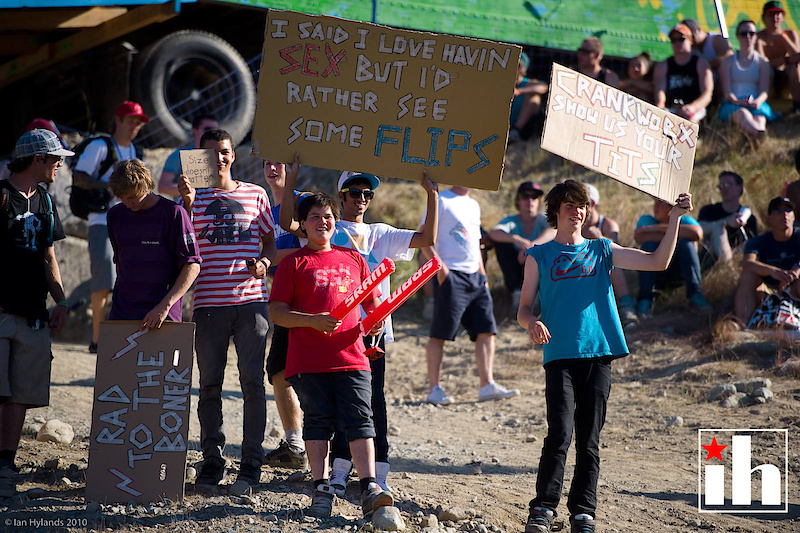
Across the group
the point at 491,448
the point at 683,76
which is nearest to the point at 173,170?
the point at 491,448

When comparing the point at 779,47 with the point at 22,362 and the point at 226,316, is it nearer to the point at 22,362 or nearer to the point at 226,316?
the point at 226,316

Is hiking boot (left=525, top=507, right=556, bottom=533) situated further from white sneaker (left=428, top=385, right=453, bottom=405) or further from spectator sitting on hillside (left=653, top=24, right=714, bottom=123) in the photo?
spectator sitting on hillside (left=653, top=24, right=714, bottom=123)

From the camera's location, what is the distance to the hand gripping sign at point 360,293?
166 inches

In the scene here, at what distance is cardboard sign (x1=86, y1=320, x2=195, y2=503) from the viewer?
4430 millimetres

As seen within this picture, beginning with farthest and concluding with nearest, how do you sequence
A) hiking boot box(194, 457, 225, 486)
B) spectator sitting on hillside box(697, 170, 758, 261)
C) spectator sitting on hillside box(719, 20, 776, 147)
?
A: 1. spectator sitting on hillside box(719, 20, 776, 147)
2. spectator sitting on hillside box(697, 170, 758, 261)
3. hiking boot box(194, 457, 225, 486)

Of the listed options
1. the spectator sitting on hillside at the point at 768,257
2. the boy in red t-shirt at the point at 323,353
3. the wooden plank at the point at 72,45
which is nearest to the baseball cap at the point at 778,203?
the spectator sitting on hillside at the point at 768,257

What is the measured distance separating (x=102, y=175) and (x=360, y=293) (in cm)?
369

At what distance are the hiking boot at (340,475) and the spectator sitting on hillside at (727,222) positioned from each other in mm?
5858

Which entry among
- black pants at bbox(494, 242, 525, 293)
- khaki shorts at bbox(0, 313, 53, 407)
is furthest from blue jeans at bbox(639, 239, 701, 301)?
khaki shorts at bbox(0, 313, 53, 407)

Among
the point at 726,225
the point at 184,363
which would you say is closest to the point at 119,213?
the point at 184,363

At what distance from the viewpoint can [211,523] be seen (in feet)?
13.4

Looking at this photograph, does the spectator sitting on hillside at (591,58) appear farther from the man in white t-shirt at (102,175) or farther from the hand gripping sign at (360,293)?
the hand gripping sign at (360,293)

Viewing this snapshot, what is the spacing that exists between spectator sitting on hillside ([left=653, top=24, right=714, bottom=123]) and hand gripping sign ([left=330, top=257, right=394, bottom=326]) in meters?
7.64

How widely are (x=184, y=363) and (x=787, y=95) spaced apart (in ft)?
34.1
